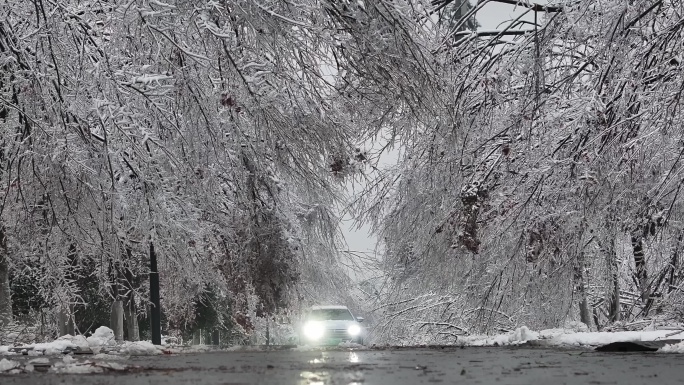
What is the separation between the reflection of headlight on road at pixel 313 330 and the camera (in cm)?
2051

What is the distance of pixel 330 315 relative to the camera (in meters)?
21.9

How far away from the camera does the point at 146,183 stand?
28.6 feet

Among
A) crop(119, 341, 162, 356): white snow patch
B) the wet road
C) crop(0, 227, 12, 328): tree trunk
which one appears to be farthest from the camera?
crop(0, 227, 12, 328): tree trunk

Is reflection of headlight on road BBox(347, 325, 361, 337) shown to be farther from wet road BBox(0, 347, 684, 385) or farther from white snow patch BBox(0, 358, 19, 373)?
white snow patch BBox(0, 358, 19, 373)

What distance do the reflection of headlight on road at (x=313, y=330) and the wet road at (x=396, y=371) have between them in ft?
50.7

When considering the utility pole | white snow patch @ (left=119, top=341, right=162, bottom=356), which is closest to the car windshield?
Answer: the utility pole

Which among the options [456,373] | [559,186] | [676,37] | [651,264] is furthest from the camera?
[651,264]

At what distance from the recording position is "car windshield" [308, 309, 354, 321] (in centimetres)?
2159

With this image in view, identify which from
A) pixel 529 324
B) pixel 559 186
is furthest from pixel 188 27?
pixel 529 324

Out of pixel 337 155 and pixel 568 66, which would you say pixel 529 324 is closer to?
pixel 568 66

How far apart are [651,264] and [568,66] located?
8.20 ft

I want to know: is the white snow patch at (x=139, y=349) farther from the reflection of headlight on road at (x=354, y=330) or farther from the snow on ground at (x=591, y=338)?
the reflection of headlight on road at (x=354, y=330)

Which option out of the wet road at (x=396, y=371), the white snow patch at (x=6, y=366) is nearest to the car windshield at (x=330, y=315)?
the wet road at (x=396, y=371)

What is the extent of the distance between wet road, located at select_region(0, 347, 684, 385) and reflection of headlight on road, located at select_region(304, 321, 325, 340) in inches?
608
